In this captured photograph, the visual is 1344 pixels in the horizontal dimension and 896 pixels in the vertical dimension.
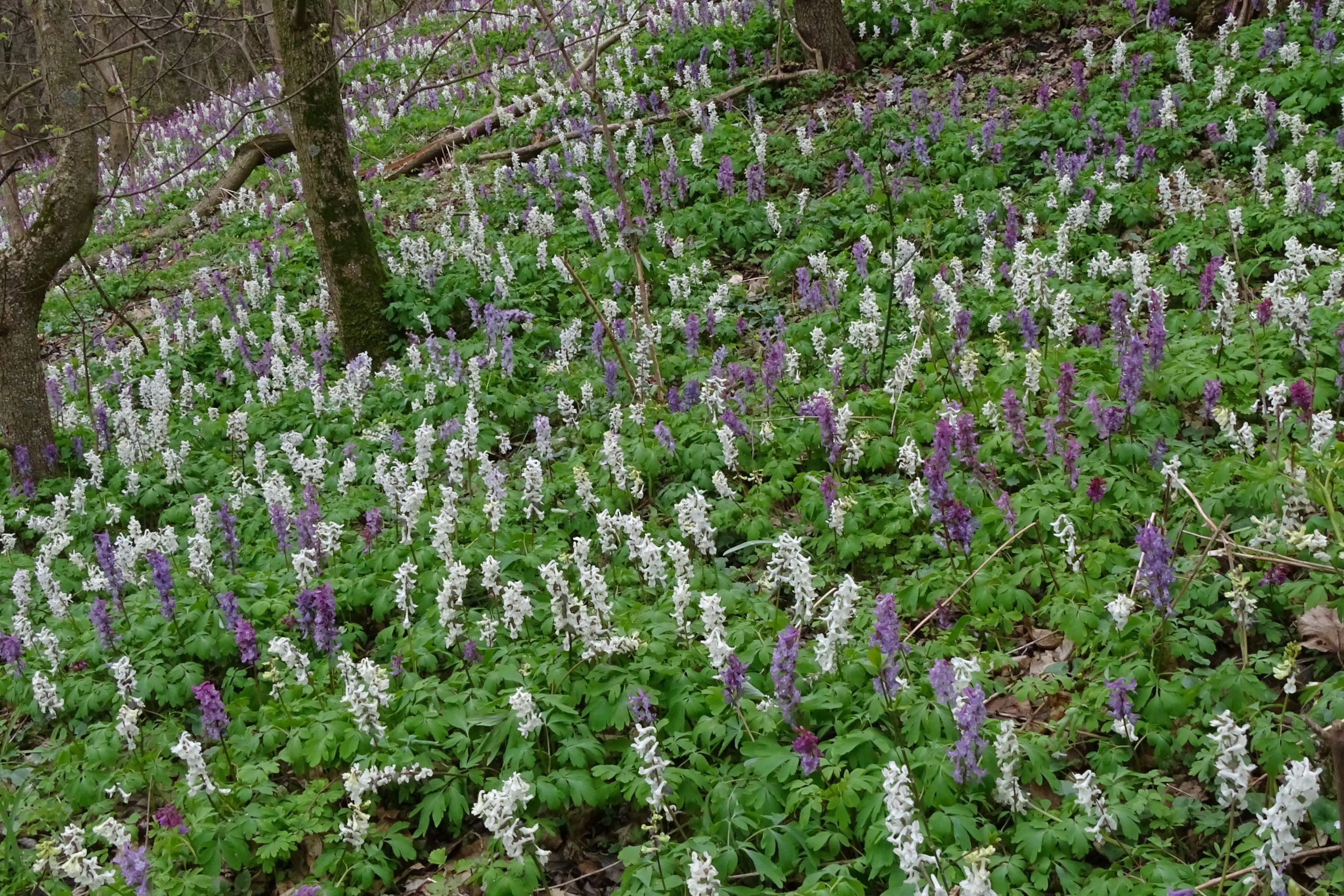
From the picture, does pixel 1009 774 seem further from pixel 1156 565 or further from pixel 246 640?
pixel 246 640

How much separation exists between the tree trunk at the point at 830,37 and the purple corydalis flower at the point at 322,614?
11.8m

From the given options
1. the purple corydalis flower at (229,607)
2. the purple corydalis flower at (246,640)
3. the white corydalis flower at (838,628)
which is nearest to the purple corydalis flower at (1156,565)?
the white corydalis flower at (838,628)

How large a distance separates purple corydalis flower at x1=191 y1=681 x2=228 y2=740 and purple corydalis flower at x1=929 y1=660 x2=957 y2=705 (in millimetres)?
3281

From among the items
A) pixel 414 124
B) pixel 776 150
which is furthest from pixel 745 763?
pixel 414 124

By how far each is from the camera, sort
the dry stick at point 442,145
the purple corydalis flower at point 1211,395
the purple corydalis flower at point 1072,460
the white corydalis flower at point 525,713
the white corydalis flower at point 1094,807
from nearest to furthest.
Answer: the white corydalis flower at point 1094,807
the white corydalis flower at point 525,713
the purple corydalis flower at point 1072,460
the purple corydalis flower at point 1211,395
the dry stick at point 442,145

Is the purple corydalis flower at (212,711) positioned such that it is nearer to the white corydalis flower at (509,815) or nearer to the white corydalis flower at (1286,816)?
the white corydalis flower at (509,815)

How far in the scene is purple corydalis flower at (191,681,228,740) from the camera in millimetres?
4355

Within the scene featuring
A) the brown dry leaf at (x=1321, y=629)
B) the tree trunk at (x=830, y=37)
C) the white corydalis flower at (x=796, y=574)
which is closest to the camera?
the brown dry leaf at (x=1321, y=629)

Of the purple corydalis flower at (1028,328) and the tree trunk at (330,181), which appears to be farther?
the tree trunk at (330,181)

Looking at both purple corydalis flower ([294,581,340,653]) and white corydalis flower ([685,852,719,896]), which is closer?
white corydalis flower ([685,852,719,896])

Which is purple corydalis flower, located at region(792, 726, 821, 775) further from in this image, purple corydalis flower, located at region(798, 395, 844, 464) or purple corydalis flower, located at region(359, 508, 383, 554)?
purple corydalis flower, located at region(359, 508, 383, 554)

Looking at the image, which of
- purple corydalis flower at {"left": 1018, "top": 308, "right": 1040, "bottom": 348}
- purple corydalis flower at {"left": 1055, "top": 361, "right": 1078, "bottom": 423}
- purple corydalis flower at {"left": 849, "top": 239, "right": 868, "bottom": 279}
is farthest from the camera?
purple corydalis flower at {"left": 849, "top": 239, "right": 868, "bottom": 279}

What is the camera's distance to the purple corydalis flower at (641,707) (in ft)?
12.8

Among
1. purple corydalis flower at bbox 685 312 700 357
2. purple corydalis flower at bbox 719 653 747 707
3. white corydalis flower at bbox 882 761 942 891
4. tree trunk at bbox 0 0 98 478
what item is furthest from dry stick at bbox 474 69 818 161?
white corydalis flower at bbox 882 761 942 891
